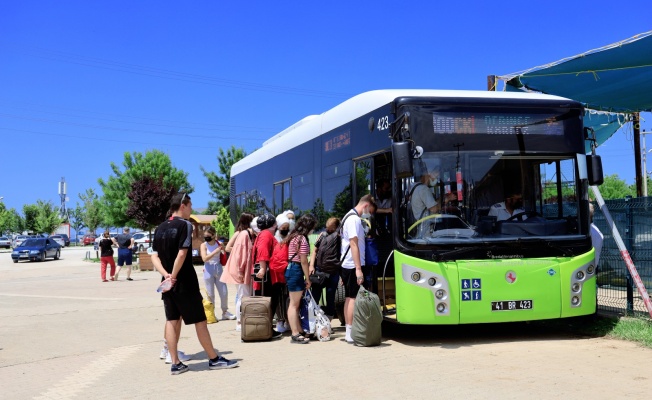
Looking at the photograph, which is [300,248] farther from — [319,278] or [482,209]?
[482,209]

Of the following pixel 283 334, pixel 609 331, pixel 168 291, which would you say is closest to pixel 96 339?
pixel 283 334

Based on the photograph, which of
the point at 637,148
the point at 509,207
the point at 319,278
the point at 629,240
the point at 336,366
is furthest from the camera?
the point at 637,148

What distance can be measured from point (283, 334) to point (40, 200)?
94.1 m

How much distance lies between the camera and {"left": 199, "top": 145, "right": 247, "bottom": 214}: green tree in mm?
66938

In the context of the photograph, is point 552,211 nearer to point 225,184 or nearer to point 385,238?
point 385,238

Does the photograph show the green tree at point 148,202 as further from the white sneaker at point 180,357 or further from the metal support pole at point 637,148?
the white sneaker at point 180,357

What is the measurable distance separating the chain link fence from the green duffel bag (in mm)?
4126

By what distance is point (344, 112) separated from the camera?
11.0 metres

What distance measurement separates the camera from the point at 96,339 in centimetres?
1060

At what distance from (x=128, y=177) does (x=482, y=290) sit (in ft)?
170

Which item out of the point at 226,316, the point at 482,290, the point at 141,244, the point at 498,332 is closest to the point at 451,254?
the point at 482,290

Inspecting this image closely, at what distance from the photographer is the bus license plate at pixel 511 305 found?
867 centimetres

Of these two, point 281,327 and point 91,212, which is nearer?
point 281,327

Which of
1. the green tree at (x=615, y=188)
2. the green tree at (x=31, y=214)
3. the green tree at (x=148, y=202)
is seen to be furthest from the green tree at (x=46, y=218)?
the green tree at (x=615, y=188)
